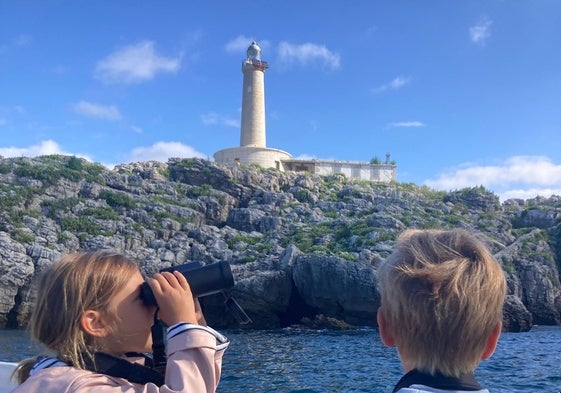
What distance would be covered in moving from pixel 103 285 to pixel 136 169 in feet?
149

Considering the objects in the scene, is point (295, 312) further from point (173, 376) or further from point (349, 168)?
point (173, 376)

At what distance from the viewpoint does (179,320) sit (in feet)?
6.38

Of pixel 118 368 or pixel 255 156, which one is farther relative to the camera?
pixel 255 156

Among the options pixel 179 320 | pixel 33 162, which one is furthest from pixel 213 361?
pixel 33 162

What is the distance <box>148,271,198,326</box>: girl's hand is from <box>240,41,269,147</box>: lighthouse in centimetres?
5255

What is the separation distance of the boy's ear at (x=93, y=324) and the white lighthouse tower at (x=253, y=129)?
50.5 m

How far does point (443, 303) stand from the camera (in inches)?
64.5

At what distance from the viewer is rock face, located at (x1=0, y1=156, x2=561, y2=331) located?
28.6 metres

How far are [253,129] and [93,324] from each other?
5309cm

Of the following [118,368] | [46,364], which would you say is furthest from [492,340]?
[46,364]

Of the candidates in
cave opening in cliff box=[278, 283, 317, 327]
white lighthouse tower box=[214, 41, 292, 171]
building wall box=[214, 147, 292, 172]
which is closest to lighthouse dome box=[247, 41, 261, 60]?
white lighthouse tower box=[214, 41, 292, 171]

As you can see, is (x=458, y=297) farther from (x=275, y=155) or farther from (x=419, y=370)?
(x=275, y=155)

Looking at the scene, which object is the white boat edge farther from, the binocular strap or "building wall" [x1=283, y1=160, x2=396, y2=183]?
"building wall" [x1=283, y1=160, x2=396, y2=183]

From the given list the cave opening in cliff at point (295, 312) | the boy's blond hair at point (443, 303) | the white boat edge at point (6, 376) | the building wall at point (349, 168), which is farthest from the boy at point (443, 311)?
the building wall at point (349, 168)
